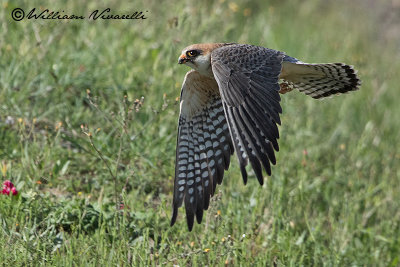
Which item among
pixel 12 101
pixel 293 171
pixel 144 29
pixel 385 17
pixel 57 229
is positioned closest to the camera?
pixel 57 229

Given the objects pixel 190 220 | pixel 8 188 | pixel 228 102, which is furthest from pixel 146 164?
pixel 228 102

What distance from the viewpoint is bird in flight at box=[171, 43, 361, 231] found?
4.69 metres

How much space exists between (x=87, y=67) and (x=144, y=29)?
1277 mm

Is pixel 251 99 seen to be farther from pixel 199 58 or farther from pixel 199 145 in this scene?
pixel 199 145

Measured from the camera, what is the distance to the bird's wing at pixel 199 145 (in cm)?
553

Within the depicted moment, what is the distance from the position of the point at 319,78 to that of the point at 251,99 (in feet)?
4.84

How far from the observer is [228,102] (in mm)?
4777

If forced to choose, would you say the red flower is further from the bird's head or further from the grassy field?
the bird's head

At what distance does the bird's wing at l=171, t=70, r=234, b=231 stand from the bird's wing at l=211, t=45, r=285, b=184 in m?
0.50

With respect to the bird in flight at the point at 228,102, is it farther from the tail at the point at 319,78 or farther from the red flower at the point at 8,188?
the red flower at the point at 8,188

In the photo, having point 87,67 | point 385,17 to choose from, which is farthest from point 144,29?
point 385,17

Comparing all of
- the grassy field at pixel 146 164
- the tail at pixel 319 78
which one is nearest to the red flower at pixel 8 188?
the grassy field at pixel 146 164

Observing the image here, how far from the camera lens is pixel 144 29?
26.7ft

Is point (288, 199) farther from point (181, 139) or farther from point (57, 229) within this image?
point (57, 229)
